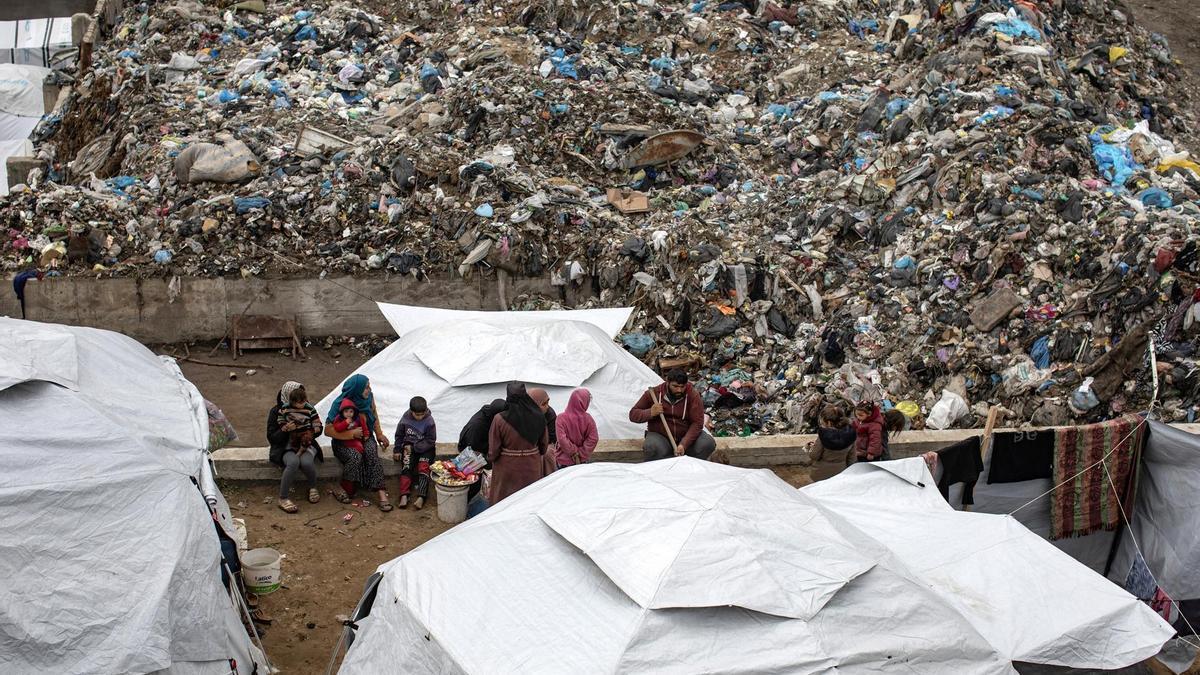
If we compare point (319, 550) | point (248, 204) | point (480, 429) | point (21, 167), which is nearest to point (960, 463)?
point (480, 429)

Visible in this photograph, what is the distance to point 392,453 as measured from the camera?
7.32m

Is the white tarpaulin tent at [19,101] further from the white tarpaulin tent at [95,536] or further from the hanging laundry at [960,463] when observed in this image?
the hanging laundry at [960,463]

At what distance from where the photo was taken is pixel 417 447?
23.4 feet

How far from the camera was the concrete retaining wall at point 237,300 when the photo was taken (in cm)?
1174

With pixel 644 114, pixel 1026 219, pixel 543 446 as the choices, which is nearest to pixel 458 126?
pixel 644 114

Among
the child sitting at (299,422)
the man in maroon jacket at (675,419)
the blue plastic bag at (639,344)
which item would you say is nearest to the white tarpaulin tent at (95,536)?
the child sitting at (299,422)

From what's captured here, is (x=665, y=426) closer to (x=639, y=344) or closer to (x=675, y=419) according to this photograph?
(x=675, y=419)

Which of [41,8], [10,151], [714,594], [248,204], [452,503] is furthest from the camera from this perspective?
[41,8]

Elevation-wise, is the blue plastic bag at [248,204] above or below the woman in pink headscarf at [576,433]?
above

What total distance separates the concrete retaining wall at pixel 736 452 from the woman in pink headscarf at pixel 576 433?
31 cm

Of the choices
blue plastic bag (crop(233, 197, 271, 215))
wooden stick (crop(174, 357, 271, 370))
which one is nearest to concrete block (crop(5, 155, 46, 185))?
blue plastic bag (crop(233, 197, 271, 215))

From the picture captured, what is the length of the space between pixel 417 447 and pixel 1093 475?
13.5 feet

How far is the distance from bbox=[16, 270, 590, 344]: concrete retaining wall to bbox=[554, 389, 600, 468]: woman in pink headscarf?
4892mm

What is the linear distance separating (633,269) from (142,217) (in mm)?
5644
